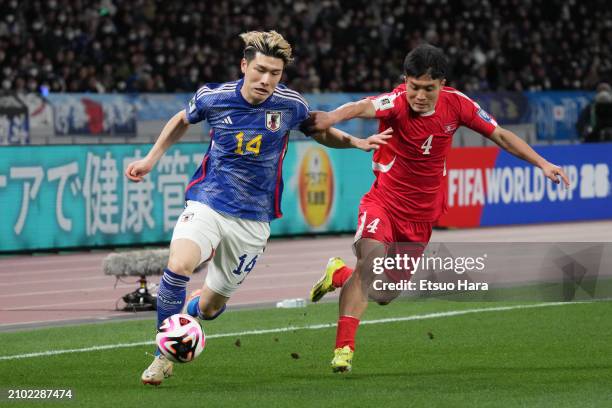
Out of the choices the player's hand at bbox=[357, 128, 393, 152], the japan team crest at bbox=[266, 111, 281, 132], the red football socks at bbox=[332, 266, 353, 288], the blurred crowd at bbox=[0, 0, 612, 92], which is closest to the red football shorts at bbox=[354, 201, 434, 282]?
the red football socks at bbox=[332, 266, 353, 288]

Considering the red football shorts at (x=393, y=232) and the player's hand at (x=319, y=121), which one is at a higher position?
the player's hand at (x=319, y=121)

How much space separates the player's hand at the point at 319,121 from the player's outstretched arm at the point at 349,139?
0.11 feet

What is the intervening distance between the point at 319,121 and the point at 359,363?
1954 millimetres

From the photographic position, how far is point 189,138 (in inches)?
892

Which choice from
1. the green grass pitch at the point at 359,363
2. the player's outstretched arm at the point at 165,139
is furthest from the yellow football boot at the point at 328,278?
the player's outstretched arm at the point at 165,139

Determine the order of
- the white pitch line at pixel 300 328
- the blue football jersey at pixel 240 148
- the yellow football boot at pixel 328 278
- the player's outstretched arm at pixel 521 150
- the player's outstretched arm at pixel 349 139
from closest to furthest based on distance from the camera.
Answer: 1. the player's outstretched arm at pixel 349 139
2. the blue football jersey at pixel 240 148
3. the player's outstretched arm at pixel 521 150
4. the yellow football boot at pixel 328 278
5. the white pitch line at pixel 300 328

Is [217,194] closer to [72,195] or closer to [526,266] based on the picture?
[526,266]

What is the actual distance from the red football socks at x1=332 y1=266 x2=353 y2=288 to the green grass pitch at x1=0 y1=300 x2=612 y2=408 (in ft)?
1.89

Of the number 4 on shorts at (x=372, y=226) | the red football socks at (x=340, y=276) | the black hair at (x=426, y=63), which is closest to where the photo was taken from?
the black hair at (x=426, y=63)

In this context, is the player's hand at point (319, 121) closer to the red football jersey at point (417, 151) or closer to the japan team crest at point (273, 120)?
the japan team crest at point (273, 120)

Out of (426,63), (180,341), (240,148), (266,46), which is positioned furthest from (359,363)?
(266,46)

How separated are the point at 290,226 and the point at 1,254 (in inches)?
187

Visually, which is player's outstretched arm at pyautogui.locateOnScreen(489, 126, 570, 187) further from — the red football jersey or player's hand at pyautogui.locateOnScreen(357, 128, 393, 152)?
player's hand at pyautogui.locateOnScreen(357, 128, 393, 152)

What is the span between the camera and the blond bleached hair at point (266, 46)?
8352mm
